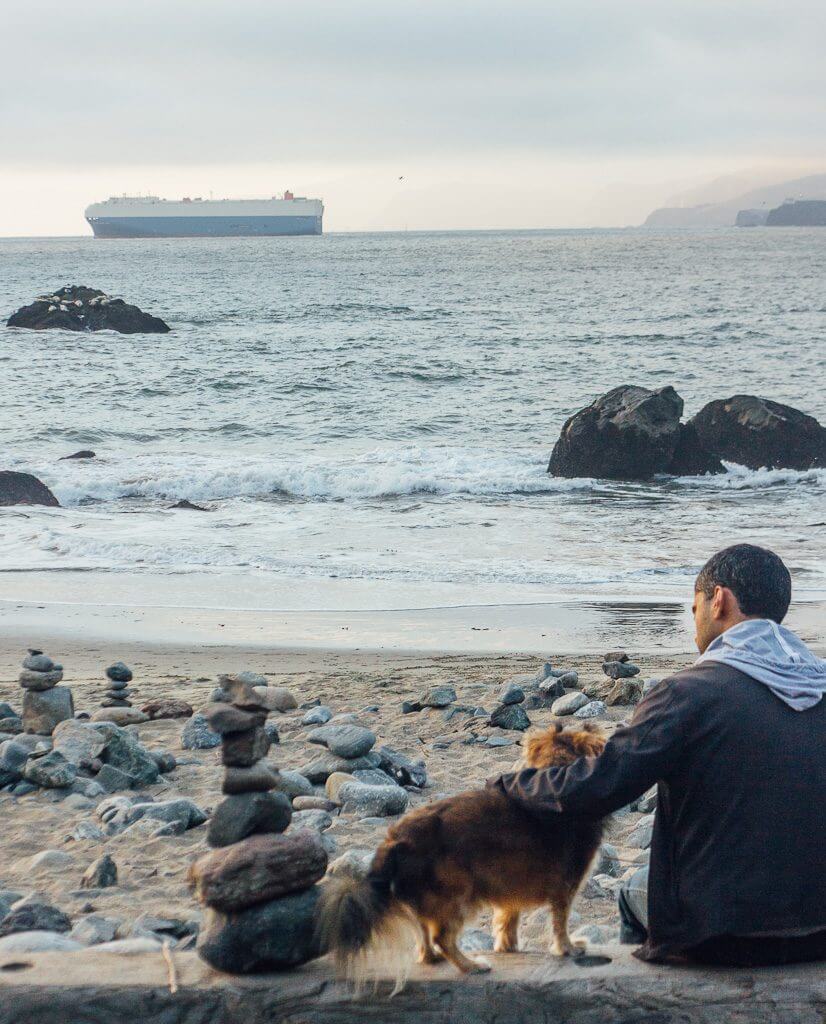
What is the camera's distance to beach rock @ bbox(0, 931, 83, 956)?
3227mm

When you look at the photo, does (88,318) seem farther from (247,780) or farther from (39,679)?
(247,780)

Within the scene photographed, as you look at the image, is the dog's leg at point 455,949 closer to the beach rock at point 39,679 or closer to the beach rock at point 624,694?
the beach rock at point 39,679

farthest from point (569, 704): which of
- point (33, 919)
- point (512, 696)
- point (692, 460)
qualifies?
point (692, 460)

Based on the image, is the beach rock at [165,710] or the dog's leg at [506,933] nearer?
the dog's leg at [506,933]

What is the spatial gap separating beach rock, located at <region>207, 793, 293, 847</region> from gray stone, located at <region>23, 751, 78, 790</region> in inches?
106

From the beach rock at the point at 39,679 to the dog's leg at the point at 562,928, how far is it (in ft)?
13.6

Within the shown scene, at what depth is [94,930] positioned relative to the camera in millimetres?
3895

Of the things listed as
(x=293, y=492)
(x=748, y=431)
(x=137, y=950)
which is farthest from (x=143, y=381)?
(x=137, y=950)

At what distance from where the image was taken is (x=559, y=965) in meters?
2.98

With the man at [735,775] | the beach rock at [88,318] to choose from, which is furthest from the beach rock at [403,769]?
the beach rock at [88,318]

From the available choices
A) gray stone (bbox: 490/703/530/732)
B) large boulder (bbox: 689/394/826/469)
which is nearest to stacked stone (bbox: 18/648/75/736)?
gray stone (bbox: 490/703/530/732)

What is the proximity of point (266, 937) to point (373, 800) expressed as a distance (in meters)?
2.28

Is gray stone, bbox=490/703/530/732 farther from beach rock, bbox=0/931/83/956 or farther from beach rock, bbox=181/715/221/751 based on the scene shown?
beach rock, bbox=0/931/83/956

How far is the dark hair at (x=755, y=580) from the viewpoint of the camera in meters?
2.67
